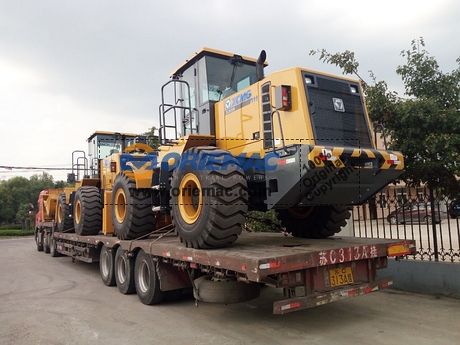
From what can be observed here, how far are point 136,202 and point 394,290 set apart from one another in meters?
5.03

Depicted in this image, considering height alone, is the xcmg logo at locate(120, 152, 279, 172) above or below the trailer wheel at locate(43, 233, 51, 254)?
above

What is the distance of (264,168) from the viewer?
5.53m

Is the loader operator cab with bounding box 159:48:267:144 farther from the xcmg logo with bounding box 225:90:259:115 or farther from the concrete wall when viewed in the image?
the concrete wall

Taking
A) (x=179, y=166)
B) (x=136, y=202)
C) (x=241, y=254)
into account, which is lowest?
(x=241, y=254)

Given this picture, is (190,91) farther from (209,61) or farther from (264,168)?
(264,168)

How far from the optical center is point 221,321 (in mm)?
5684

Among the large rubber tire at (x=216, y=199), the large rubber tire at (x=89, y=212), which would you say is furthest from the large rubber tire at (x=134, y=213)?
the large rubber tire at (x=89, y=212)

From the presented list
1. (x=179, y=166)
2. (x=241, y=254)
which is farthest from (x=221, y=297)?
(x=179, y=166)

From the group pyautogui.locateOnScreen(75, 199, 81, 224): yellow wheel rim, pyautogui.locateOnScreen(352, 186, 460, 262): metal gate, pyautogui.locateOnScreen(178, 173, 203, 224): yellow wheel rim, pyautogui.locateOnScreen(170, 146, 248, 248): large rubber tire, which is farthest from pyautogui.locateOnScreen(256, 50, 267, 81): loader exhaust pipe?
pyautogui.locateOnScreen(75, 199, 81, 224): yellow wheel rim

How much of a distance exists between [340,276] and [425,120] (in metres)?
3.40

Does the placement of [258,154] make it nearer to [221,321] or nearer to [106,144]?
[221,321]

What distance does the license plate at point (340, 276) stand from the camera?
16.4 feet

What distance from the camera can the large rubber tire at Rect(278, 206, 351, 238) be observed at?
22.7 ft

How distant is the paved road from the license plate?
2.05ft
